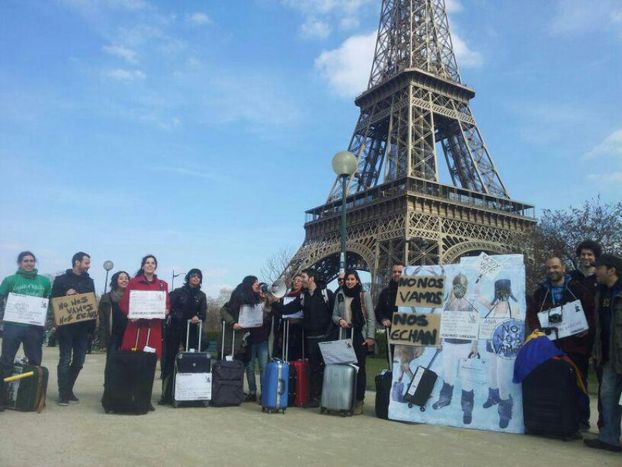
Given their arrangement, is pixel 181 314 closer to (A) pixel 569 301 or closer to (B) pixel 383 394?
(B) pixel 383 394

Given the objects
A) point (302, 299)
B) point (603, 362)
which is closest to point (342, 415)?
point (302, 299)

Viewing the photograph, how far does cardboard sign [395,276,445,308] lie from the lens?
713 cm

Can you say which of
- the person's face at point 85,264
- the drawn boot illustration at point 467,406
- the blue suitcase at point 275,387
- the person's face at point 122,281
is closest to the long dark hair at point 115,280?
the person's face at point 122,281

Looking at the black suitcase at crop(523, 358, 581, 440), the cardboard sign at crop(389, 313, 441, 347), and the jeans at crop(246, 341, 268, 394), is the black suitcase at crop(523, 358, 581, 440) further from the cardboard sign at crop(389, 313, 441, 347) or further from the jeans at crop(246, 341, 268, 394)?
the jeans at crop(246, 341, 268, 394)

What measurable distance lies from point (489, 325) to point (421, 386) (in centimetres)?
121

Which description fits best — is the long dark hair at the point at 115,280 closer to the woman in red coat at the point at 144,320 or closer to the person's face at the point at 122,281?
the person's face at the point at 122,281

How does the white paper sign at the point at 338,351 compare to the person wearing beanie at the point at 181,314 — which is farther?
the person wearing beanie at the point at 181,314

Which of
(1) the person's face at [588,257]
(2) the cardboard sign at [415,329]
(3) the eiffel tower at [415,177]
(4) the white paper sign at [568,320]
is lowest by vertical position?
(2) the cardboard sign at [415,329]

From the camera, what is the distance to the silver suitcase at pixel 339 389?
7.06m

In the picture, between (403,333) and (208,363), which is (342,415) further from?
(208,363)

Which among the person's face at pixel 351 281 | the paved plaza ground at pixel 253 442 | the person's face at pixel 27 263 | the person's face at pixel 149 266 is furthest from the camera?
the person's face at pixel 351 281

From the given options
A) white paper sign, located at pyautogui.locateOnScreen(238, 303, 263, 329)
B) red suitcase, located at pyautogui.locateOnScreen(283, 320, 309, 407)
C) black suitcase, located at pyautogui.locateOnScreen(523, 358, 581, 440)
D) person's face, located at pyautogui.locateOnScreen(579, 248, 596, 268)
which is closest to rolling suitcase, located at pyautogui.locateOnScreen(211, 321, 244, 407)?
white paper sign, located at pyautogui.locateOnScreen(238, 303, 263, 329)

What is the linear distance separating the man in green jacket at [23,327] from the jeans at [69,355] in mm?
345

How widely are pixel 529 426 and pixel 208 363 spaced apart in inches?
172
